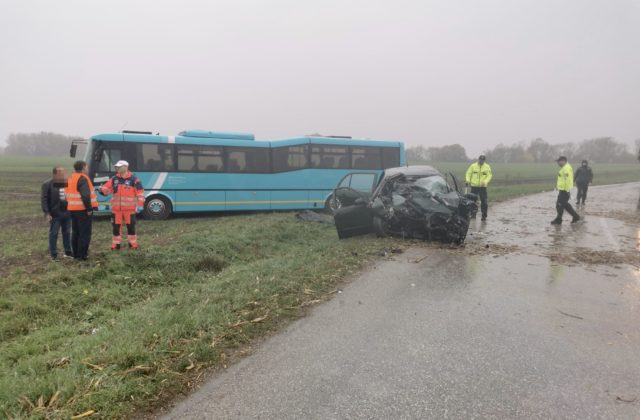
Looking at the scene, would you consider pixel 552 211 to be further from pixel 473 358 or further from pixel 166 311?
pixel 166 311

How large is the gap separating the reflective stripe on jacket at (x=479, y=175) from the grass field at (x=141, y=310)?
16.0ft

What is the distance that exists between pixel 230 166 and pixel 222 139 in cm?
102

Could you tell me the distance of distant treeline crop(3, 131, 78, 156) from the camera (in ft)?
308

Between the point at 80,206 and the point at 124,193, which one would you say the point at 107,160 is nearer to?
the point at 124,193

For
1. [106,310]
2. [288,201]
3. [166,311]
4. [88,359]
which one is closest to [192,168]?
[288,201]

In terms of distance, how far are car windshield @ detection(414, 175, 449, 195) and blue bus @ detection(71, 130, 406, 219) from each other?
6738mm

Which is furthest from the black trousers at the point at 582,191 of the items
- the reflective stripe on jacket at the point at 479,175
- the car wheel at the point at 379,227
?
the car wheel at the point at 379,227

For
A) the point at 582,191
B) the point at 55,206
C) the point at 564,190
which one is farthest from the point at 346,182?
the point at 582,191

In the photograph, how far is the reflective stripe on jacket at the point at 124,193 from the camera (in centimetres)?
723

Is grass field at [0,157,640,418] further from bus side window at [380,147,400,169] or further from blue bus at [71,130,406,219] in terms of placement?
bus side window at [380,147,400,169]

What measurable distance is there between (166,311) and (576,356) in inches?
156

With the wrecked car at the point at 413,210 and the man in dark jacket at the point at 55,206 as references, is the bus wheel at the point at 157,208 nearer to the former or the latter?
the man in dark jacket at the point at 55,206

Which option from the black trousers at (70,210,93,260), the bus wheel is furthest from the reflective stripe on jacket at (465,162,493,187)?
the black trousers at (70,210,93,260)

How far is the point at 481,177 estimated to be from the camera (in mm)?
11656
